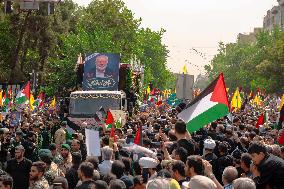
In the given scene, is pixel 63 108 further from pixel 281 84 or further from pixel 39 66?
pixel 281 84

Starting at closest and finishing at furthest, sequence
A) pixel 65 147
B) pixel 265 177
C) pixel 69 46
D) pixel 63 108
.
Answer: pixel 265 177
pixel 65 147
pixel 63 108
pixel 69 46

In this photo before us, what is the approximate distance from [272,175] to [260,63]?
78.1 m

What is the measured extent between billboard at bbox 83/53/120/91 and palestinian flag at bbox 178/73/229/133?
18822 mm

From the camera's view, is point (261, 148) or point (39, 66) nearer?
point (261, 148)

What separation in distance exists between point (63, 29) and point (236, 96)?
124ft

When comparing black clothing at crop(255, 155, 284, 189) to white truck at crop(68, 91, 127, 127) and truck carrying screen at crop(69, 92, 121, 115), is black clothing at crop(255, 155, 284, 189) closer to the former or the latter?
white truck at crop(68, 91, 127, 127)

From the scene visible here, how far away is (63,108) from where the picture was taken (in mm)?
28875

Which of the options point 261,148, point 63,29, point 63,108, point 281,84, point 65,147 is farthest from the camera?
point 281,84

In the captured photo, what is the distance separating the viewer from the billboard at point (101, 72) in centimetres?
3102

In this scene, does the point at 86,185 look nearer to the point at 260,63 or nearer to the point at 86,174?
the point at 86,174

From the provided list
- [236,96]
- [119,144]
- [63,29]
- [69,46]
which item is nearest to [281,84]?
[63,29]

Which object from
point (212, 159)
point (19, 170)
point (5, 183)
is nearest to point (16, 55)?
point (19, 170)

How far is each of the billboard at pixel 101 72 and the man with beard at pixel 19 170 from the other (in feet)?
62.0

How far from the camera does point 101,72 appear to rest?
31391mm
